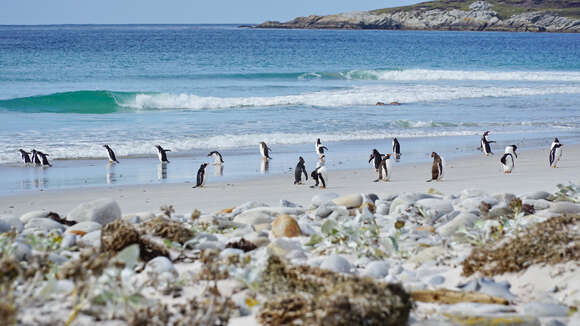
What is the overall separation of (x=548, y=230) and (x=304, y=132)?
1175 centimetres

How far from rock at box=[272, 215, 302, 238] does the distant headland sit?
126894 millimetres

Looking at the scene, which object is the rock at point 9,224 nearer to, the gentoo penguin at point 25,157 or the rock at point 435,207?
the rock at point 435,207

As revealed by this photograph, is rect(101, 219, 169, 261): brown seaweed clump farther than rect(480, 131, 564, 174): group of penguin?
No

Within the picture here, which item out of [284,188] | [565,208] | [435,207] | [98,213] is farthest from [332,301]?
[284,188]

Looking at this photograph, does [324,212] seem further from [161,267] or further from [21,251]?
[21,251]

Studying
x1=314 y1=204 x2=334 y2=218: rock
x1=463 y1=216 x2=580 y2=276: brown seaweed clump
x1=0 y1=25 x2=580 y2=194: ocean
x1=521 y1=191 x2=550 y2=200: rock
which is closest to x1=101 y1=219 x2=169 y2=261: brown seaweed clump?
x1=463 y1=216 x2=580 y2=276: brown seaweed clump

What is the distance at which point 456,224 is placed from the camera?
4309 millimetres

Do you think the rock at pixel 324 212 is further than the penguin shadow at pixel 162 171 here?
No

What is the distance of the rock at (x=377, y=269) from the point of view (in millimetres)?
3377

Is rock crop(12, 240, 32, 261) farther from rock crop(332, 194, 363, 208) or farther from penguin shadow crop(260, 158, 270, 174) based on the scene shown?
penguin shadow crop(260, 158, 270, 174)

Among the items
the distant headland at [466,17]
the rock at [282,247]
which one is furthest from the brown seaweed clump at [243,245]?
→ the distant headland at [466,17]

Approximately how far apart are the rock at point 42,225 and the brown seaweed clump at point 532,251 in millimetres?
2730

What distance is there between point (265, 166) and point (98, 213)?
587 centimetres

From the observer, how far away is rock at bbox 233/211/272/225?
4953 millimetres
